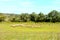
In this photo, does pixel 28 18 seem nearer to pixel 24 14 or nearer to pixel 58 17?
pixel 24 14

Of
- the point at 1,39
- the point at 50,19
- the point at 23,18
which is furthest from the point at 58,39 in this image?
the point at 23,18

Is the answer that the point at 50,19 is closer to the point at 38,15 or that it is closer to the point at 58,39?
the point at 38,15

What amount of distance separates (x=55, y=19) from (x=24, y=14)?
18.0 meters

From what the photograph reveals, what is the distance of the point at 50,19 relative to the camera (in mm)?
79062

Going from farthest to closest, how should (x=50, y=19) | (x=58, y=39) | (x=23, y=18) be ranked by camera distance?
(x=23, y=18) < (x=50, y=19) < (x=58, y=39)

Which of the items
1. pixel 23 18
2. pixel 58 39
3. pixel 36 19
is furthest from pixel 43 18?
pixel 58 39

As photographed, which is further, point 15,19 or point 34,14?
point 34,14

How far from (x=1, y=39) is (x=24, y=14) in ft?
259

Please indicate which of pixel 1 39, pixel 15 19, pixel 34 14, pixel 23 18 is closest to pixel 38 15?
pixel 34 14

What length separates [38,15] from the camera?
89125 mm

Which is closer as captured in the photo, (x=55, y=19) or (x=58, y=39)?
(x=58, y=39)

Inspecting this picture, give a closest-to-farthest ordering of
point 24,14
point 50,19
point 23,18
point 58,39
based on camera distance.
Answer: point 58,39 → point 50,19 → point 23,18 → point 24,14

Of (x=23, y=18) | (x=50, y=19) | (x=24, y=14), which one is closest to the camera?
(x=50, y=19)

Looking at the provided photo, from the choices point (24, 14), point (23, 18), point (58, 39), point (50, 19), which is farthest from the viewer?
point (24, 14)
